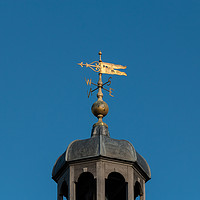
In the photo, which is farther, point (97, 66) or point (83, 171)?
point (97, 66)

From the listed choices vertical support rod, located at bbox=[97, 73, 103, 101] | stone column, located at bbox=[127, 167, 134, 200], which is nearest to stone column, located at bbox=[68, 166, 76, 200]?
stone column, located at bbox=[127, 167, 134, 200]

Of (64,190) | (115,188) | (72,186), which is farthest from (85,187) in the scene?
(72,186)

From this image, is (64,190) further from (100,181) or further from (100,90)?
(100,90)

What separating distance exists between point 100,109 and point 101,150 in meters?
3.23

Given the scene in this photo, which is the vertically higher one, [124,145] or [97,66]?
[97,66]

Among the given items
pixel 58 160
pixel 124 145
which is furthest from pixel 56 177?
pixel 124 145

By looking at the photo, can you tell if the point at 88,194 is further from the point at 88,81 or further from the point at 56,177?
the point at 88,81

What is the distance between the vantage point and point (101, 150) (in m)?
39.8

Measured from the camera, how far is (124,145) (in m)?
40.6

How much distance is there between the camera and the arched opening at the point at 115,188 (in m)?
41.7

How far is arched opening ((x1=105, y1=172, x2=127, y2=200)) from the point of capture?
4172cm

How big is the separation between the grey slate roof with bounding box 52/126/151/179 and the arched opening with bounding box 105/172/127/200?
1.31 metres

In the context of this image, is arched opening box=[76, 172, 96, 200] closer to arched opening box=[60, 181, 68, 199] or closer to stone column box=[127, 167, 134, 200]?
arched opening box=[60, 181, 68, 199]

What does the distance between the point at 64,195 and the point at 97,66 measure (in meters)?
5.89
